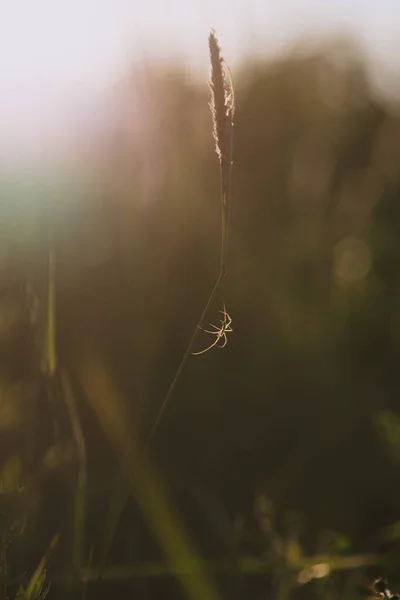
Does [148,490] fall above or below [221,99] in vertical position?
below

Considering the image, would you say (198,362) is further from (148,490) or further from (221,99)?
(221,99)

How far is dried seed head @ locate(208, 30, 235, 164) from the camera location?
2.98ft

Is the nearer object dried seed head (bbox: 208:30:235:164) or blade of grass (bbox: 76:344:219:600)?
dried seed head (bbox: 208:30:235:164)

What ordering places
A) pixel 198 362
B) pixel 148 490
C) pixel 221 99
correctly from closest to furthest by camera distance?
1. pixel 221 99
2. pixel 148 490
3. pixel 198 362

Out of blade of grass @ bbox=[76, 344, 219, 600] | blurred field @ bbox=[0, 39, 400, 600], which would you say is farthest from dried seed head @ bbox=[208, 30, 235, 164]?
blade of grass @ bbox=[76, 344, 219, 600]

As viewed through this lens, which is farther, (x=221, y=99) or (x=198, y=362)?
(x=198, y=362)

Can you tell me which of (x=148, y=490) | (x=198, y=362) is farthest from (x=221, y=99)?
(x=198, y=362)

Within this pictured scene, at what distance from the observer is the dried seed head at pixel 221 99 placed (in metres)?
0.91

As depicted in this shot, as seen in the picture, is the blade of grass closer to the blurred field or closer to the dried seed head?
the blurred field

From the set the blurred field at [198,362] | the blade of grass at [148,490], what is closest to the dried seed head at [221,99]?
the blurred field at [198,362]

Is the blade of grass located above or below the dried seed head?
below

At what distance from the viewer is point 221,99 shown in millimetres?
909

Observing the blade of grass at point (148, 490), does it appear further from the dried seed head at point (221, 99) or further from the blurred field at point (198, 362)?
the dried seed head at point (221, 99)

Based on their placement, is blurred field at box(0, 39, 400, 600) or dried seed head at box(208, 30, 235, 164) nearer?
dried seed head at box(208, 30, 235, 164)
